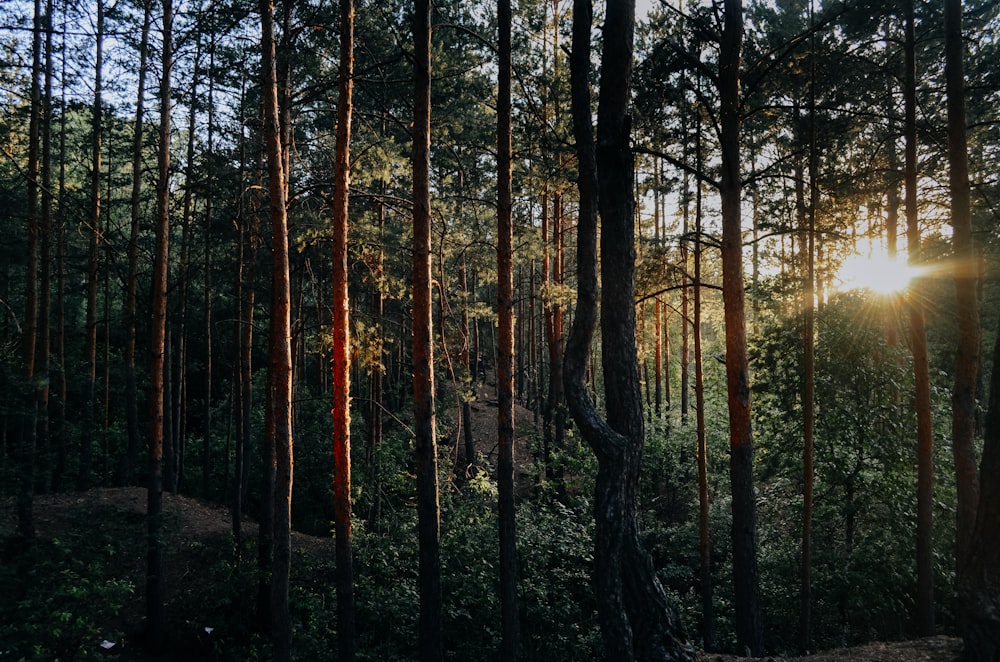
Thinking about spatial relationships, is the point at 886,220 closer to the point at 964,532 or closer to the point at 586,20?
the point at 964,532

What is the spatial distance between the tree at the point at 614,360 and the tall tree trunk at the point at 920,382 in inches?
253

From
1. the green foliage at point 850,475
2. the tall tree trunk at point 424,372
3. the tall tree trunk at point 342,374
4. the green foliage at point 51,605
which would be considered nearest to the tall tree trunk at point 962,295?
the green foliage at point 850,475

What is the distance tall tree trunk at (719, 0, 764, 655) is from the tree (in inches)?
130

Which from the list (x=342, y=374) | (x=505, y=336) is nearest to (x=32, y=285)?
(x=342, y=374)

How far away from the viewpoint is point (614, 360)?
5.57m

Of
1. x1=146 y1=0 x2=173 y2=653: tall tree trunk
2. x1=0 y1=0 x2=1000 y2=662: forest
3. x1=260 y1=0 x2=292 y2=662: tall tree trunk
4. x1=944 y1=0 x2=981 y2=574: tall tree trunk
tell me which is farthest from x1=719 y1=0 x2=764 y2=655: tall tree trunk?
x1=146 y1=0 x2=173 y2=653: tall tree trunk

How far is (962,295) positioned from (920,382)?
1.97m

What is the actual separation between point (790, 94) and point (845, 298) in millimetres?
5639

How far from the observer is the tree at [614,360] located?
5109mm

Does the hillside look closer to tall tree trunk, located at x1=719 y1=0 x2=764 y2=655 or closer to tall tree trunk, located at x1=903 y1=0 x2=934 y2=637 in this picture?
tall tree trunk, located at x1=719 y1=0 x2=764 y2=655

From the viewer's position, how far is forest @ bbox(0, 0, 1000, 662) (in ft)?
22.1

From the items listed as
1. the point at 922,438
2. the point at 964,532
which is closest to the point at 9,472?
the point at 964,532

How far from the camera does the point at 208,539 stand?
46.9ft

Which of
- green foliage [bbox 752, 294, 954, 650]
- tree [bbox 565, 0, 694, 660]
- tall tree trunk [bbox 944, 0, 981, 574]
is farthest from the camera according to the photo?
green foliage [bbox 752, 294, 954, 650]
